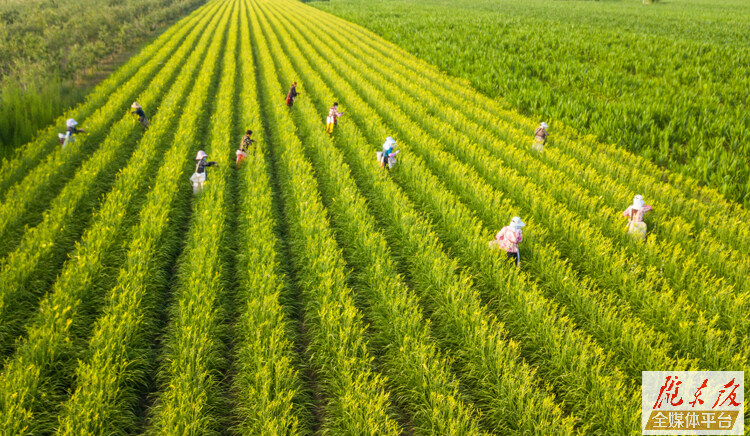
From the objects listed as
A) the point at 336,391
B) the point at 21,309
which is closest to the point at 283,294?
the point at 336,391

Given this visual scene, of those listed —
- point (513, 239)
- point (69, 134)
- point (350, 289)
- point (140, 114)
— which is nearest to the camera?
point (350, 289)

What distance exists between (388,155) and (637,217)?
493 centimetres

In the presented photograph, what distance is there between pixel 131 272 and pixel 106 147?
5.62 m

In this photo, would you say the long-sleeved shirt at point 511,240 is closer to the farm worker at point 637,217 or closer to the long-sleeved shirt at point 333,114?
the farm worker at point 637,217

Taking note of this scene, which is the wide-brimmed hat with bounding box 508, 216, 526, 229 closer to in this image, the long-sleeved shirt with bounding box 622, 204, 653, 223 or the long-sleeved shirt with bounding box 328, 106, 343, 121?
the long-sleeved shirt with bounding box 622, 204, 653, 223

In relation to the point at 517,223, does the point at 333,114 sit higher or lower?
higher

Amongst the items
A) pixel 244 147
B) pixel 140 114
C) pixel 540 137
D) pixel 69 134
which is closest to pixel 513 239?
pixel 540 137

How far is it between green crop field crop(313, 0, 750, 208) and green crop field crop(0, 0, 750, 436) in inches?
44.6

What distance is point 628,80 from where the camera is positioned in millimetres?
14359

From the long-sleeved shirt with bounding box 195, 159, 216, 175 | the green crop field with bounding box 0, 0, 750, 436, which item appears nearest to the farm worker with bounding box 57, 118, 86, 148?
the green crop field with bounding box 0, 0, 750, 436

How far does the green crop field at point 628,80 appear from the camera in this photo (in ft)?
31.7

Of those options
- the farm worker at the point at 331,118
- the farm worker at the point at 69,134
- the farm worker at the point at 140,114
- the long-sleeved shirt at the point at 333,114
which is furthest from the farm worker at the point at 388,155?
the farm worker at the point at 69,134

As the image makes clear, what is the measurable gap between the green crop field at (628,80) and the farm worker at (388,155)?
6.54 meters

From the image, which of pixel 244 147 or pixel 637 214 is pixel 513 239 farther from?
pixel 244 147
